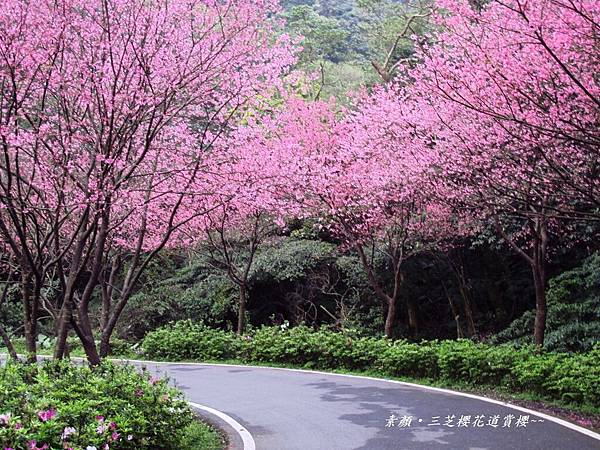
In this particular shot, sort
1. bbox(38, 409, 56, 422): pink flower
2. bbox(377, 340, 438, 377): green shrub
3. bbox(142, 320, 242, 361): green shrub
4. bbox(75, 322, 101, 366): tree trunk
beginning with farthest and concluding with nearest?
1. bbox(142, 320, 242, 361): green shrub
2. bbox(377, 340, 438, 377): green shrub
3. bbox(75, 322, 101, 366): tree trunk
4. bbox(38, 409, 56, 422): pink flower

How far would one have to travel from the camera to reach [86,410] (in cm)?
527

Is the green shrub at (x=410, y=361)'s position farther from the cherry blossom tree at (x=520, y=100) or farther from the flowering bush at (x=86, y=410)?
the flowering bush at (x=86, y=410)

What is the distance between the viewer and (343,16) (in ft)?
147

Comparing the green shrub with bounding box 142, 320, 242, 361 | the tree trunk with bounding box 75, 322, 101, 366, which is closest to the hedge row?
the green shrub with bounding box 142, 320, 242, 361

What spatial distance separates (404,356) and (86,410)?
7.81m

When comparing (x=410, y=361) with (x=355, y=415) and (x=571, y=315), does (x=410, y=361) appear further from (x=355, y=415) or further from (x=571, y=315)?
(x=571, y=315)

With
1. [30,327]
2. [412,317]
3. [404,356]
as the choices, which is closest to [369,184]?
[404,356]

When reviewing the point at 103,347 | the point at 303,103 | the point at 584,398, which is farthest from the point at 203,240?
the point at 584,398

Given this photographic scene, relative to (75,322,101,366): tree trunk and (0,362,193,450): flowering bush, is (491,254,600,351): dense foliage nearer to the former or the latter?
(0,362,193,450): flowering bush

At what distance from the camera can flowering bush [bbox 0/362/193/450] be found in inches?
190

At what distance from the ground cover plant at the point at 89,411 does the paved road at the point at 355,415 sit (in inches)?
33.5

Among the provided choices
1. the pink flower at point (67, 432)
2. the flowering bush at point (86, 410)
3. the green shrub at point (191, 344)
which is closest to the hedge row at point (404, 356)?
the green shrub at point (191, 344)

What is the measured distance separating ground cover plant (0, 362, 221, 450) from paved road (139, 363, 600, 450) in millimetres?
850

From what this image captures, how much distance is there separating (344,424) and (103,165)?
4432 millimetres
